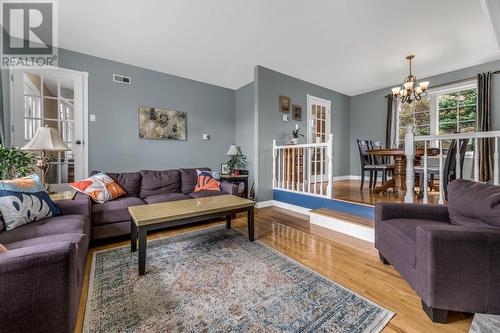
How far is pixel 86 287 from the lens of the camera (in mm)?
1603

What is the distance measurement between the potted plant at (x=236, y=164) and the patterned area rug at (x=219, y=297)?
266cm

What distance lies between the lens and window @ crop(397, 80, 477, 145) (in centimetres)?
419

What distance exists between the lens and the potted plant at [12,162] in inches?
81.7

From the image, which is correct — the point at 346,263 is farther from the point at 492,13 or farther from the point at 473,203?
the point at 492,13

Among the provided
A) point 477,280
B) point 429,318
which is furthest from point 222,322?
point 477,280

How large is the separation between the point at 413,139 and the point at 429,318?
1912 mm

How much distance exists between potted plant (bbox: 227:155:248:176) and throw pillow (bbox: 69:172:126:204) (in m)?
2.29

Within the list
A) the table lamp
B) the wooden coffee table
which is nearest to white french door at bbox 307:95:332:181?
the wooden coffee table

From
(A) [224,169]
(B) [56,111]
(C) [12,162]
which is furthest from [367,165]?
(B) [56,111]

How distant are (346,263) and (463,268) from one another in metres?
0.91

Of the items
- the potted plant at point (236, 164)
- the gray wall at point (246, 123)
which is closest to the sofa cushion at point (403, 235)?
the gray wall at point (246, 123)

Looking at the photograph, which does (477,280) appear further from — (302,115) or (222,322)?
(302,115)

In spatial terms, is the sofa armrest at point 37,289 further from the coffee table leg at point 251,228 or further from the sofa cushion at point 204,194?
the sofa cushion at point 204,194

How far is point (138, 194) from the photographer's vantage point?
312 cm
